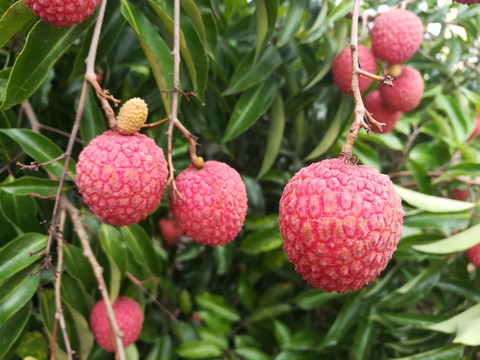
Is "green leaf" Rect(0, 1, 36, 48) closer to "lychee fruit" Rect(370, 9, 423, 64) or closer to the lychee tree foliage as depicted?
the lychee tree foliage

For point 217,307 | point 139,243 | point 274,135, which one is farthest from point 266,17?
point 217,307

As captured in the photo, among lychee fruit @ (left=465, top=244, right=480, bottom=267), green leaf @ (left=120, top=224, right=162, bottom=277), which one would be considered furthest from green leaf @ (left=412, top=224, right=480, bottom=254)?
green leaf @ (left=120, top=224, right=162, bottom=277)

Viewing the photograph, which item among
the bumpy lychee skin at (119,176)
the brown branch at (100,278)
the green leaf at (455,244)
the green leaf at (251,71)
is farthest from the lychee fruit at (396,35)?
the brown branch at (100,278)

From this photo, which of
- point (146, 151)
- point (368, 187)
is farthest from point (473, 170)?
point (146, 151)

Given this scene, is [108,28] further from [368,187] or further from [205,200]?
[368,187]

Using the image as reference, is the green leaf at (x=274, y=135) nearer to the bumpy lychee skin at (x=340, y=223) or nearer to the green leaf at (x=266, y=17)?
the green leaf at (x=266, y=17)

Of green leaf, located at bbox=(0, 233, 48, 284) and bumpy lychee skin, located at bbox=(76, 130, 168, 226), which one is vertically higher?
bumpy lychee skin, located at bbox=(76, 130, 168, 226)
